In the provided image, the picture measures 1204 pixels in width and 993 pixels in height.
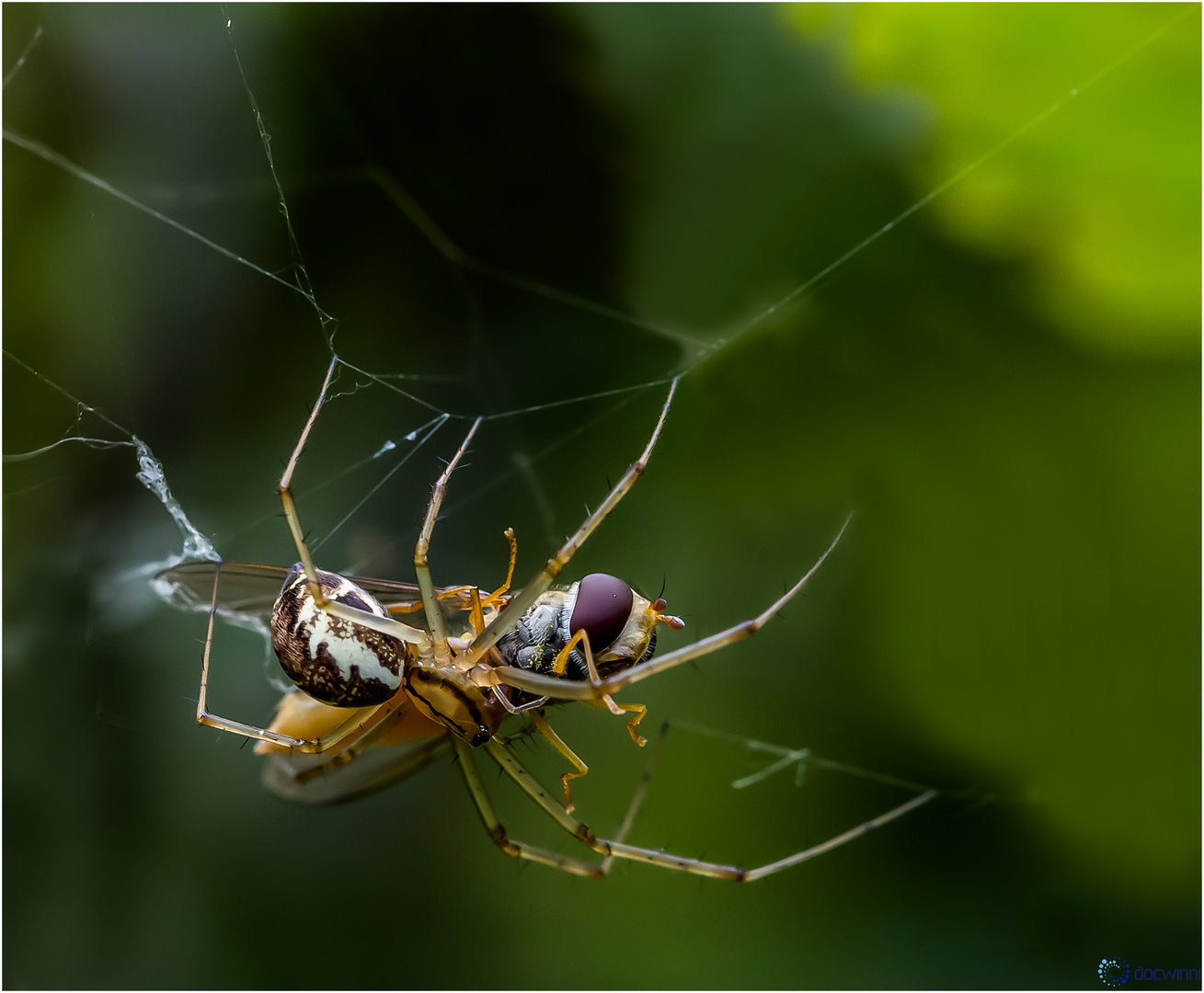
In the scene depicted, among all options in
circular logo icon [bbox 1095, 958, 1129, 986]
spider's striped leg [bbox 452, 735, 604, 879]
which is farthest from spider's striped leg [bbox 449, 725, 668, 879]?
circular logo icon [bbox 1095, 958, 1129, 986]

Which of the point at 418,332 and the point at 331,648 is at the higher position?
the point at 418,332

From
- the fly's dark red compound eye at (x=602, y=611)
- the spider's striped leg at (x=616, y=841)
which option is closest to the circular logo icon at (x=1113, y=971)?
the spider's striped leg at (x=616, y=841)

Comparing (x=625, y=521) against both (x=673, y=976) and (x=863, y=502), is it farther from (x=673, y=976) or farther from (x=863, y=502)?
(x=673, y=976)

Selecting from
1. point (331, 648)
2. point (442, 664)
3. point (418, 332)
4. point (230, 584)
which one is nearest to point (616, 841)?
point (442, 664)

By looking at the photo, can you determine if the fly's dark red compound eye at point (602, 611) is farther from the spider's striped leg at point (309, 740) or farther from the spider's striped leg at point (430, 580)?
the spider's striped leg at point (309, 740)

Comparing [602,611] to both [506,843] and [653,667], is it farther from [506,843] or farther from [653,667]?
[506,843]

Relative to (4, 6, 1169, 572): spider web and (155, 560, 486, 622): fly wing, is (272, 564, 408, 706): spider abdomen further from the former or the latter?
(4, 6, 1169, 572): spider web

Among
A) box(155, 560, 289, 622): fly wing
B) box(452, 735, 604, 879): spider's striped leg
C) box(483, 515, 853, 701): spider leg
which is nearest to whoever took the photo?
box(483, 515, 853, 701): spider leg
